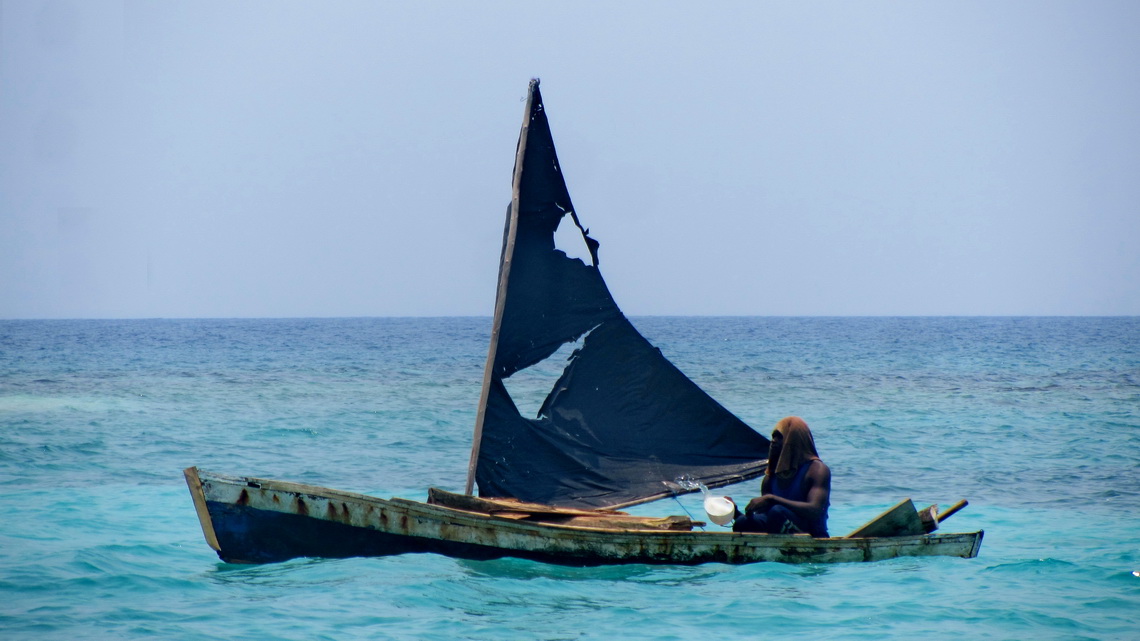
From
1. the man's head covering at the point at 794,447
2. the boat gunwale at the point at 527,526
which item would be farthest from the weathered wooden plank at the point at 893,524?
the man's head covering at the point at 794,447

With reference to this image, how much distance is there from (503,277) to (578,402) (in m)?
1.50

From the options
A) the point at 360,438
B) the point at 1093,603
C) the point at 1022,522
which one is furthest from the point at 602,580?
the point at 360,438

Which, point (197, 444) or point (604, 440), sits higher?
point (604, 440)

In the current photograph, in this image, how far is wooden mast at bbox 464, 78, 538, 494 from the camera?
9125 mm

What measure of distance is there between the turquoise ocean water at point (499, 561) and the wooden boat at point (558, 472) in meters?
0.31

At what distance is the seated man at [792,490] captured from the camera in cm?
900

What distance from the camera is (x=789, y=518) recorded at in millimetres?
9188

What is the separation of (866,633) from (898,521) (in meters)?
1.80

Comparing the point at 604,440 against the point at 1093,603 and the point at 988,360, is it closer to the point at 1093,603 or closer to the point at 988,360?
the point at 1093,603

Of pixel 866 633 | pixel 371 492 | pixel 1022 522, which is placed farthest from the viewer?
pixel 371 492

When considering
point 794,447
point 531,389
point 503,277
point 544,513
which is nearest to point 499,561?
point 544,513

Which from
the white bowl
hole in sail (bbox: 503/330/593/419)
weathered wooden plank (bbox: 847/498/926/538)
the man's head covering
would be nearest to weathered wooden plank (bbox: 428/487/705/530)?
the white bowl

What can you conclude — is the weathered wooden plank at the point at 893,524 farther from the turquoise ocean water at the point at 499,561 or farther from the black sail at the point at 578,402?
the black sail at the point at 578,402

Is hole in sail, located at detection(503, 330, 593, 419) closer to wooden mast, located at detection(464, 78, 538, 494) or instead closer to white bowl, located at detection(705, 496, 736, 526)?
wooden mast, located at detection(464, 78, 538, 494)
